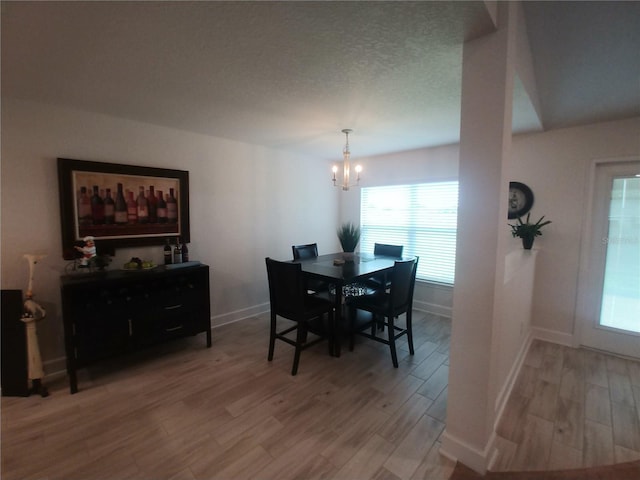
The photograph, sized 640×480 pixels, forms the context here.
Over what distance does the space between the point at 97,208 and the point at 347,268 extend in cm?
248

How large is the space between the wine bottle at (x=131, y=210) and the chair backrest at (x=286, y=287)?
1.47 meters

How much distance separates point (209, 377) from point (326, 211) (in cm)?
318

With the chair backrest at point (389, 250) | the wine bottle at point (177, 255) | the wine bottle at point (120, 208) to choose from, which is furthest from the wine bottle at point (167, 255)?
the chair backrest at point (389, 250)

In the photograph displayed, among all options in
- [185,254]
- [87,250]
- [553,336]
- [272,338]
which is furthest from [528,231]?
[87,250]

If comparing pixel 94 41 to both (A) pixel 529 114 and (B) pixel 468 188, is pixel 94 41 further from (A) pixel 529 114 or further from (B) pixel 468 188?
(A) pixel 529 114

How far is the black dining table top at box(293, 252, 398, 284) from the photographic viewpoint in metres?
2.59

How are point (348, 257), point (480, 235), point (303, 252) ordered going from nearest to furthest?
point (480, 235)
point (348, 257)
point (303, 252)

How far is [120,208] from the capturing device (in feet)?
8.80

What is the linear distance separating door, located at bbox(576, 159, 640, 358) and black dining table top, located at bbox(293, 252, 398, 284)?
2085mm

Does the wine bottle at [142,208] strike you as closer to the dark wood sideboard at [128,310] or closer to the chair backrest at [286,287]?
the dark wood sideboard at [128,310]

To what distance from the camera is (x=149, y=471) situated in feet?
5.02

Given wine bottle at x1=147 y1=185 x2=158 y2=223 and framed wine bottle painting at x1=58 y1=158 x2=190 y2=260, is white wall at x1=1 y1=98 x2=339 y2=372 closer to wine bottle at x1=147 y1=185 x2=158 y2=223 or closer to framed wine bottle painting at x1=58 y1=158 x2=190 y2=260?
framed wine bottle painting at x1=58 y1=158 x2=190 y2=260

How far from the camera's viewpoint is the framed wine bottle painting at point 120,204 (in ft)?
7.90

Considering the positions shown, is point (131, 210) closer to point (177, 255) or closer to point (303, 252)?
point (177, 255)
